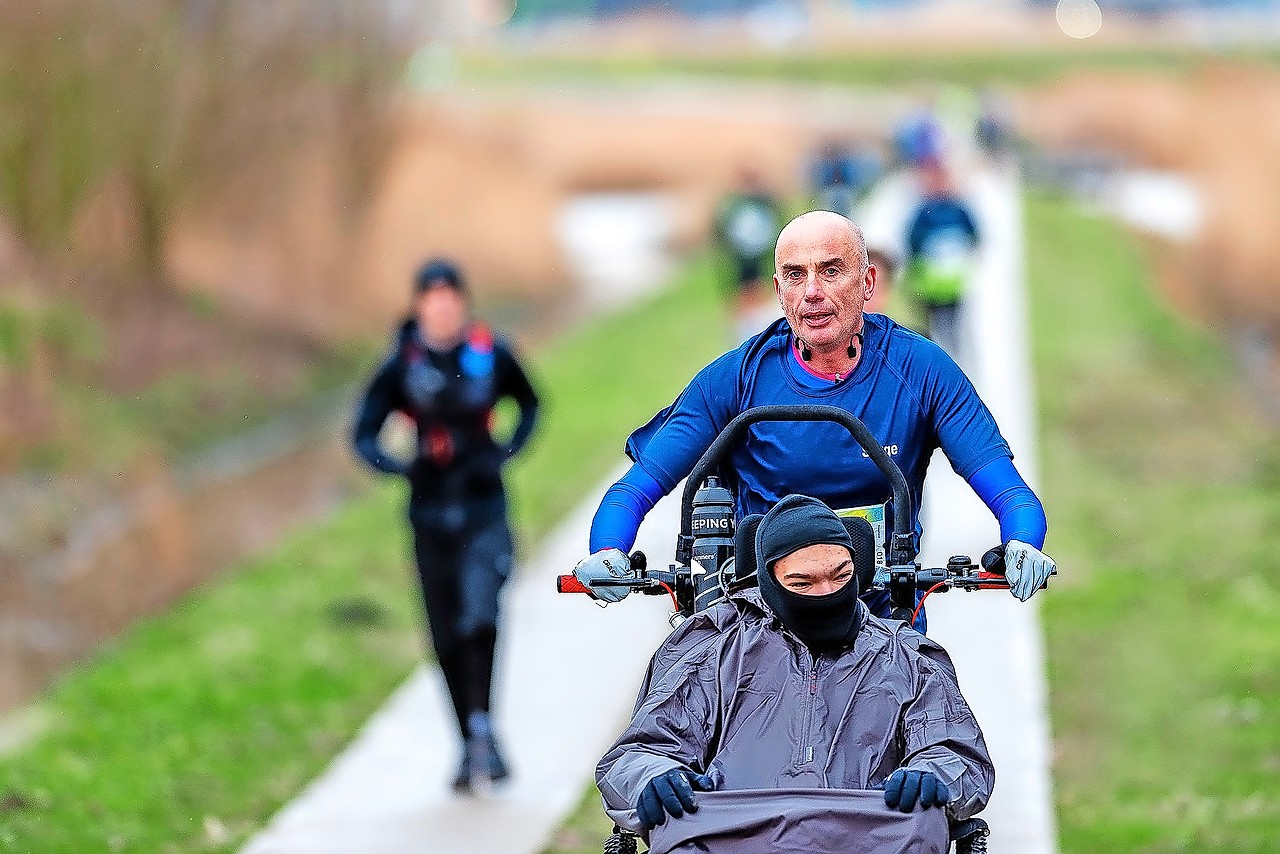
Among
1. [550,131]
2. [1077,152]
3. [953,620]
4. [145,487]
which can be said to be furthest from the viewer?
[1077,152]

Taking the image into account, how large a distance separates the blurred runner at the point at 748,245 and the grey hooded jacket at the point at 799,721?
41.3 ft

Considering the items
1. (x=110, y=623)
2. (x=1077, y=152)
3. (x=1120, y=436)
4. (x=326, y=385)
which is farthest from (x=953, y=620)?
(x=1077, y=152)

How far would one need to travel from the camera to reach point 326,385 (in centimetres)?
2355

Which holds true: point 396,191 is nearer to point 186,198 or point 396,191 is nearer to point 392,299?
point 392,299

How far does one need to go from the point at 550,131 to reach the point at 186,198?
2010 centimetres

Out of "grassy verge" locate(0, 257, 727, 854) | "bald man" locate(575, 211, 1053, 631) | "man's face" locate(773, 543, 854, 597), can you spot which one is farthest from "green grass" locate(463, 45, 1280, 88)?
"man's face" locate(773, 543, 854, 597)

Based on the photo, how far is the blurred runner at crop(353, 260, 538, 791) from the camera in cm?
753

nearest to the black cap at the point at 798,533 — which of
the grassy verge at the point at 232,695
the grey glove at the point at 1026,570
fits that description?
the grey glove at the point at 1026,570

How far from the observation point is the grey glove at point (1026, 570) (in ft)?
14.4

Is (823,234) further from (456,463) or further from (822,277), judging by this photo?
(456,463)

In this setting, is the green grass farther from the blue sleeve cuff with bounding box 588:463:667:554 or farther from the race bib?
the race bib

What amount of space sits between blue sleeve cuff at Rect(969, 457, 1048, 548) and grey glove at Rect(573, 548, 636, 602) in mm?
842

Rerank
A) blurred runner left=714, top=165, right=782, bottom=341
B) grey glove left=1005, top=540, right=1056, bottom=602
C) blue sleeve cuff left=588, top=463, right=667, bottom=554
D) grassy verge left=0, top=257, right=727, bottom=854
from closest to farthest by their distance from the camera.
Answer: grey glove left=1005, top=540, right=1056, bottom=602, blue sleeve cuff left=588, top=463, right=667, bottom=554, grassy verge left=0, top=257, right=727, bottom=854, blurred runner left=714, top=165, right=782, bottom=341

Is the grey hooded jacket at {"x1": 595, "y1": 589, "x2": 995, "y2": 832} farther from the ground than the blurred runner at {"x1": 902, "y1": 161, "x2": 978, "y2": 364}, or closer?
closer
